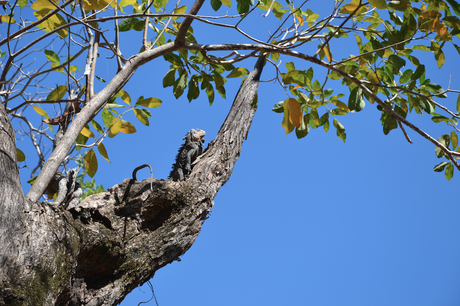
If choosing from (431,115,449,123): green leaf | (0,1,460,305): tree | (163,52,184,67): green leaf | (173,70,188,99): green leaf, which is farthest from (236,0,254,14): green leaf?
(431,115,449,123): green leaf

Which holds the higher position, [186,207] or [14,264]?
[186,207]

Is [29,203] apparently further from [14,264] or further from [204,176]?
[204,176]

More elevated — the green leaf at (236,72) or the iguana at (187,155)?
the green leaf at (236,72)

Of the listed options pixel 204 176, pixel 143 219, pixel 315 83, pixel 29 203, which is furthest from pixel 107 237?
pixel 315 83

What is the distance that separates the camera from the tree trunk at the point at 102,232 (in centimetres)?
130

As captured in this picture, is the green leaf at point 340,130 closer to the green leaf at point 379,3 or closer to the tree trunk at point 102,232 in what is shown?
the tree trunk at point 102,232

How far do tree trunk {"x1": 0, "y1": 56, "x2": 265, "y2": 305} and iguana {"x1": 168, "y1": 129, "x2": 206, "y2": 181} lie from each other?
0.43 meters

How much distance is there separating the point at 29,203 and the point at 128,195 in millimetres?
697

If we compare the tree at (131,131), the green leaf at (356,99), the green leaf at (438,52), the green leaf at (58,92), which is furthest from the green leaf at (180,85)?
the green leaf at (438,52)

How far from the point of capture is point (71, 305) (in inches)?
63.5

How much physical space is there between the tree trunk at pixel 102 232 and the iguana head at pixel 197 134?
1.08 m

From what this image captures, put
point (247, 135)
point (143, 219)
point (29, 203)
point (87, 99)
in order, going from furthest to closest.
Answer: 1. point (247, 135)
2. point (143, 219)
3. point (87, 99)
4. point (29, 203)

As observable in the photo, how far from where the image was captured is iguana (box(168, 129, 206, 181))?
2.85m

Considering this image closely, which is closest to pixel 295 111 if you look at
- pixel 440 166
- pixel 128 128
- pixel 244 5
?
pixel 244 5
